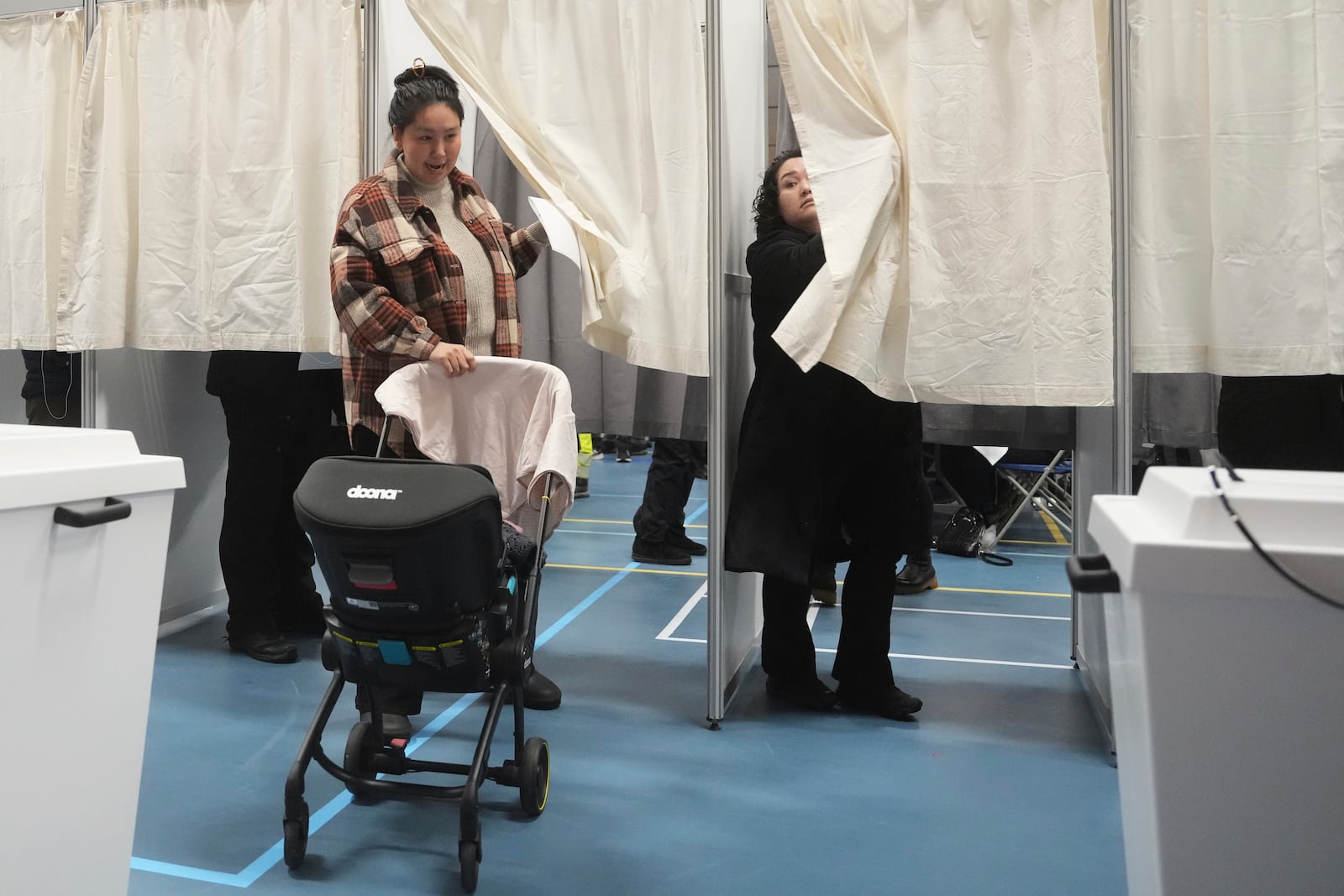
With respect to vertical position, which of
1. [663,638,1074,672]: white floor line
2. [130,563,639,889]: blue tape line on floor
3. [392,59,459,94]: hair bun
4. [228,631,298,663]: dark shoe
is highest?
[392,59,459,94]: hair bun

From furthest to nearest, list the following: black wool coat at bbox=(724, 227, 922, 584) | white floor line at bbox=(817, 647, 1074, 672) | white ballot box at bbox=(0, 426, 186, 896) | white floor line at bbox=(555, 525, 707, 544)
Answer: white floor line at bbox=(555, 525, 707, 544)
white floor line at bbox=(817, 647, 1074, 672)
black wool coat at bbox=(724, 227, 922, 584)
white ballot box at bbox=(0, 426, 186, 896)

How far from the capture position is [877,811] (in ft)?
7.22

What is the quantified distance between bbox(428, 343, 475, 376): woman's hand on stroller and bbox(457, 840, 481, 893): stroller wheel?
1.04m

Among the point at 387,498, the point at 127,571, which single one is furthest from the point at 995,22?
the point at 127,571

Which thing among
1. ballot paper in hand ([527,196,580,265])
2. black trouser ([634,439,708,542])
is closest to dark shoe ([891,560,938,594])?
black trouser ([634,439,708,542])

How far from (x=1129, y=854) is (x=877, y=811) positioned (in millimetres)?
1162

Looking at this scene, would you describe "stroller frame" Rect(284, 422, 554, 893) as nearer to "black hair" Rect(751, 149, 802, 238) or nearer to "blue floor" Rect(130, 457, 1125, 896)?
"blue floor" Rect(130, 457, 1125, 896)

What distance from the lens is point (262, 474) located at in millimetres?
3223

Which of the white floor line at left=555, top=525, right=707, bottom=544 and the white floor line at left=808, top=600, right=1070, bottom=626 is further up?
the white floor line at left=555, top=525, right=707, bottom=544

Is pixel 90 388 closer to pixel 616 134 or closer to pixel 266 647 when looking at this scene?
pixel 266 647

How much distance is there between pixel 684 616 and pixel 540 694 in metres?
1.19

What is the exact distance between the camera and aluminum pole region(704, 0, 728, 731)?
103 inches

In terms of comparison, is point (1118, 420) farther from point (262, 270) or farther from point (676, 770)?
point (262, 270)

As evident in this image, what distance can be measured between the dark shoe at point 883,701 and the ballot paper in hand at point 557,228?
4.56ft
